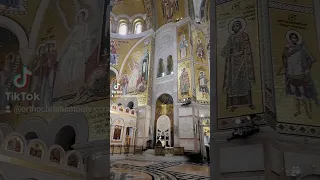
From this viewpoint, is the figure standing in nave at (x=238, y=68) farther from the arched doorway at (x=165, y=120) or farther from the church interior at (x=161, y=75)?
the arched doorway at (x=165, y=120)

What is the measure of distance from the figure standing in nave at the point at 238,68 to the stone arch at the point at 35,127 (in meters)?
3.43

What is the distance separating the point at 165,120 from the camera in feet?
51.7

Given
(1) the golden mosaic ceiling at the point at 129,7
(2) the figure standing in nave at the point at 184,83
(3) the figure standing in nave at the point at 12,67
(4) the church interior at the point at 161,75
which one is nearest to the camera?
(3) the figure standing in nave at the point at 12,67

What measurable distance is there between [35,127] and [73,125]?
0.67 meters

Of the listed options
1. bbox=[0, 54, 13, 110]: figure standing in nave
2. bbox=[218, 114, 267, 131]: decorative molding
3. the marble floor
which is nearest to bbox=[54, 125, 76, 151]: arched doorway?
bbox=[0, 54, 13, 110]: figure standing in nave

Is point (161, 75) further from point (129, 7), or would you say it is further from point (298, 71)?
point (298, 71)

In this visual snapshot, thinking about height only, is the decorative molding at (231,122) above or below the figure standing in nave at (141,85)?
below

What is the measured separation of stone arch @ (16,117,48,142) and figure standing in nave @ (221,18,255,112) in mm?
3427

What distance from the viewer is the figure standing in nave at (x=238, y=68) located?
187 inches

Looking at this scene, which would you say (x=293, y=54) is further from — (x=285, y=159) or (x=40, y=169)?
(x=40, y=169)

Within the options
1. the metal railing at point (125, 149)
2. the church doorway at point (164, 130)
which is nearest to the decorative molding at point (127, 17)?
the church doorway at point (164, 130)

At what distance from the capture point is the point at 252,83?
473cm

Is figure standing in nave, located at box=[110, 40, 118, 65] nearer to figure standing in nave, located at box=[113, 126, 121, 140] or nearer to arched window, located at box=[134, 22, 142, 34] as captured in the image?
arched window, located at box=[134, 22, 142, 34]

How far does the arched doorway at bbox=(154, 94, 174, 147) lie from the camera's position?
1531 cm
